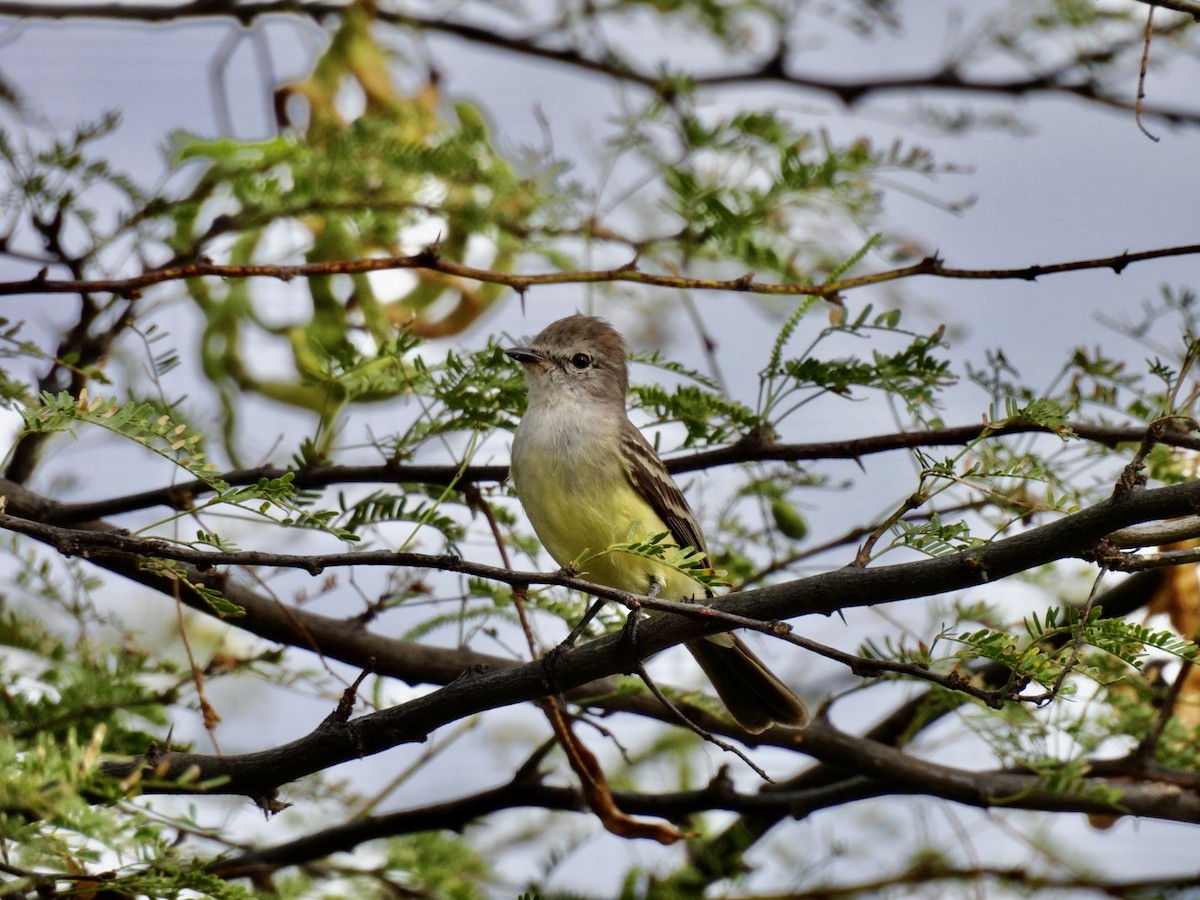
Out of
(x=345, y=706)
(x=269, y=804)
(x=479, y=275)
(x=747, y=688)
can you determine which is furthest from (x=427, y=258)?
(x=747, y=688)

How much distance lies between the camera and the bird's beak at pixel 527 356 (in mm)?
4344

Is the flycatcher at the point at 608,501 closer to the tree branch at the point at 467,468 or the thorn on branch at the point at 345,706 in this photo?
the tree branch at the point at 467,468

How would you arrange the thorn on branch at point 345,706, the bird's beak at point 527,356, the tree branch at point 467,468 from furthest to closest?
the bird's beak at point 527,356
the tree branch at point 467,468
the thorn on branch at point 345,706

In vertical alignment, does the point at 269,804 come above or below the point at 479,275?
below

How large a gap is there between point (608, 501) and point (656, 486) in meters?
0.20

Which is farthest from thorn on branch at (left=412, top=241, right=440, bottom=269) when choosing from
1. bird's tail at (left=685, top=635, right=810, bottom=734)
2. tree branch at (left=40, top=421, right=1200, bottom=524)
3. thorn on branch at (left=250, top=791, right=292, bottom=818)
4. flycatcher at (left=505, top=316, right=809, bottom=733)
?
bird's tail at (left=685, top=635, right=810, bottom=734)

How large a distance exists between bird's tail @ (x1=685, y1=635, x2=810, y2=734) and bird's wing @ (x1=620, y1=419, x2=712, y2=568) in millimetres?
352

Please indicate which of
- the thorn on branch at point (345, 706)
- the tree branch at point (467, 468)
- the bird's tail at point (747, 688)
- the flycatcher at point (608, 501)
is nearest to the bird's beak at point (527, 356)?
the flycatcher at point (608, 501)

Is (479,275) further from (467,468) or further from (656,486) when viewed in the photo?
(656,486)

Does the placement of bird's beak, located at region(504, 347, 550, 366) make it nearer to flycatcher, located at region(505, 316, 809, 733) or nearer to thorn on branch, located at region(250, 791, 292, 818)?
flycatcher, located at region(505, 316, 809, 733)

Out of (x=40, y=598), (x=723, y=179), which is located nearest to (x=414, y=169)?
(x=723, y=179)

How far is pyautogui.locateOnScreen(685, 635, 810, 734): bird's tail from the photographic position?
13.4ft

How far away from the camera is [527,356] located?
444 cm

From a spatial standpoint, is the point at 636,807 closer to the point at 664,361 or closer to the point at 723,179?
the point at 664,361
